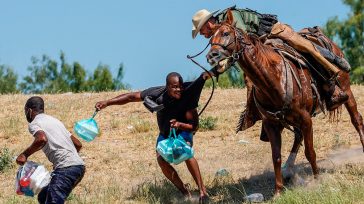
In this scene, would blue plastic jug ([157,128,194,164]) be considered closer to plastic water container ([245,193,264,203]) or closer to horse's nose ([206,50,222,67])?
plastic water container ([245,193,264,203])

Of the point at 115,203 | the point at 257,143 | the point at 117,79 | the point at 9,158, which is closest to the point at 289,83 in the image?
the point at 115,203

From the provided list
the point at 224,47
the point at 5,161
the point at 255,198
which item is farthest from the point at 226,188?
the point at 5,161

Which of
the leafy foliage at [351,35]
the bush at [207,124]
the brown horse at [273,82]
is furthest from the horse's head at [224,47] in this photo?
the leafy foliage at [351,35]

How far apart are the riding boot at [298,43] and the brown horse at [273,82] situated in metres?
0.27

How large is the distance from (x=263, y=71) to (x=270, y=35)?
1166 mm

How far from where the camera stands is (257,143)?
14.0 meters

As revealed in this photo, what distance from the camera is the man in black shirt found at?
394 inches

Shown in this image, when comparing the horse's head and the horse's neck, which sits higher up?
the horse's head

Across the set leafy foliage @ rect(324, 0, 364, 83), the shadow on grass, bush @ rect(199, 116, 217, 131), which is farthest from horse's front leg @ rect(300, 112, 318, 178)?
leafy foliage @ rect(324, 0, 364, 83)

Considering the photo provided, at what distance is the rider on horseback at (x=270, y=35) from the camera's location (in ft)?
32.7

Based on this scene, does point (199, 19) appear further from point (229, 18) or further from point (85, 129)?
point (85, 129)

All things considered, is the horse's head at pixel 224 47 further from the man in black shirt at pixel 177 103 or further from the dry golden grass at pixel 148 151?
the dry golden grass at pixel 148 151

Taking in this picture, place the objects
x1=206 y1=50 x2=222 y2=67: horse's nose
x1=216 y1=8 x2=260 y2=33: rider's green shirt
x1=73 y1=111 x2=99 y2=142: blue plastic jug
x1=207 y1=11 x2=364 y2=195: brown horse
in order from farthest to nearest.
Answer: x1=216 y1=8 x2=260 y2=33: rider's green shirt < x1=73 y1=111 x2=99 y2=142: blue plastic jug < x1=207 y1=11 x2=364 y2=195: brown horse < x1=206 y1=50 x2=222 y2=67: horse's nose

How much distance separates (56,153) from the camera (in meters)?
8.97
